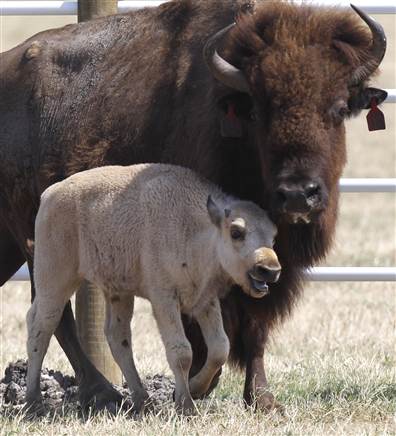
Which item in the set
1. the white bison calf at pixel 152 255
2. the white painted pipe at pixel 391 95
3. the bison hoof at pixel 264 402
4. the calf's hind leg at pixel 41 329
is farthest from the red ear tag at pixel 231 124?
the white painted pipe at pixel 391 95

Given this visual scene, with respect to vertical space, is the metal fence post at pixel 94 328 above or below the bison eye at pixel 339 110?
below

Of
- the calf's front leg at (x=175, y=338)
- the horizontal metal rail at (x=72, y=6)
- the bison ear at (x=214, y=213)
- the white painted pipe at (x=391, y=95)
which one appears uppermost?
the horizontal metal rail at (x=72, y=6)

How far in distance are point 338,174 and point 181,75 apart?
1148mm

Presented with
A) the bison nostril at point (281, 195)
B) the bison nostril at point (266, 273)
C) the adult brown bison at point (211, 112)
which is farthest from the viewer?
the adult brown bison at point (211, 112)

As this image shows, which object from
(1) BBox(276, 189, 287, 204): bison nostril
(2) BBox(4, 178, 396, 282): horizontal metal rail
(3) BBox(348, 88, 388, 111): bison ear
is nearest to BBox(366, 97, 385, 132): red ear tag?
(3) BBox(348, 88, 388, 111): bison ear

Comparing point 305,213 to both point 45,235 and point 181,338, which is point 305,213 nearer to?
point 181,338

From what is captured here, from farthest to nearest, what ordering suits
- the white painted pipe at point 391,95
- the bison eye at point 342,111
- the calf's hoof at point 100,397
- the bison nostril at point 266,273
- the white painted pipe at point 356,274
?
1. the white painted pipe at point 356,274
2. the white painted pipe at point 391,95
3. the calf's hoof at point 100,397
4. the bison eye at point 342,111
5. the bison nostril at point 266,273

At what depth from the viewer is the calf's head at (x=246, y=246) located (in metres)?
6.38

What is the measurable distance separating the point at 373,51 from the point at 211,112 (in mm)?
934

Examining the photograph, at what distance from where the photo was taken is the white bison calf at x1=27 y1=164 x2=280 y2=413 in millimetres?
6559

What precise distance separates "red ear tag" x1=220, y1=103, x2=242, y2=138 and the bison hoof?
140 cm

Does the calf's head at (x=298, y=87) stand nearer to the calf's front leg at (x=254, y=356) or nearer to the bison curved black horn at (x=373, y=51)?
the bison curved black horn at (x=373, y=51)

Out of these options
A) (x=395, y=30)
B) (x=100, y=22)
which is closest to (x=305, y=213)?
(x=100, y=22)

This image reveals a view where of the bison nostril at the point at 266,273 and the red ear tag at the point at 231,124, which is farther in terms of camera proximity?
the red ear tag at the point at 231,124
